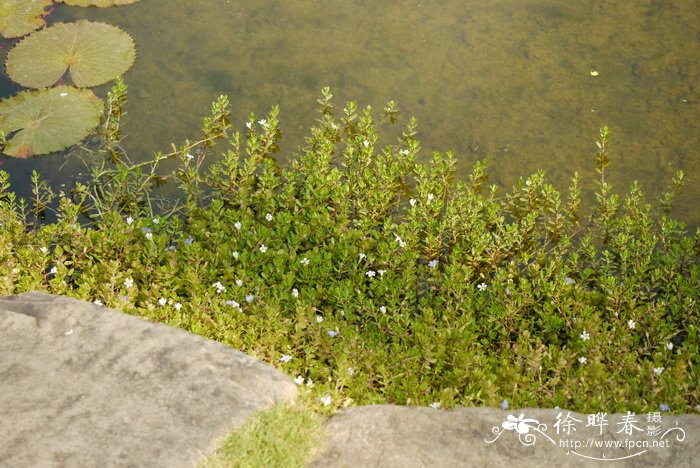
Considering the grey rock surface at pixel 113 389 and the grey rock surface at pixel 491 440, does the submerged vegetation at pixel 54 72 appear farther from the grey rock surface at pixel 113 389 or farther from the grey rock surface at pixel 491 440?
the grey rock surface at pixel 491 440

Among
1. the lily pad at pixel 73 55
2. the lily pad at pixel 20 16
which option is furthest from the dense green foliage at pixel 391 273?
the lily pad at pixel 20 16

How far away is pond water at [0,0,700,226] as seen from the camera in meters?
5.12

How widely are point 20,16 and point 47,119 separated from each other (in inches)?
56.2

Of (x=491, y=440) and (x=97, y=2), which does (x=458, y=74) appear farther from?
(x=491, y=440)

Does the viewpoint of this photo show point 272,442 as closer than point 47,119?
Yes

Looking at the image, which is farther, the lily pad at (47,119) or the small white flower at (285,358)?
the lily pad at (47,119)

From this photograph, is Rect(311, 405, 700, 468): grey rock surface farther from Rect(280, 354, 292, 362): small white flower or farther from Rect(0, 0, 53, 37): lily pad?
Rect(0, 0, 53, 37): lily pad

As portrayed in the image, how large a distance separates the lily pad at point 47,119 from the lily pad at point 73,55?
0.17 m

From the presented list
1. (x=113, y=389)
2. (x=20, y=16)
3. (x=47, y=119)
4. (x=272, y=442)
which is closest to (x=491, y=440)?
(x=272, y=442)

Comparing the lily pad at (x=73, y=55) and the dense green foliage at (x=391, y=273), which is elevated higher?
the lily pad at (x=73, y=55)

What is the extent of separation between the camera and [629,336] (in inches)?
144

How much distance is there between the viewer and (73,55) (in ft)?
18.8

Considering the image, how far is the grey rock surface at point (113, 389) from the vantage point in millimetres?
2734

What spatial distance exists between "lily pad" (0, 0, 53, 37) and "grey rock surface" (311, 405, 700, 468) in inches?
176
